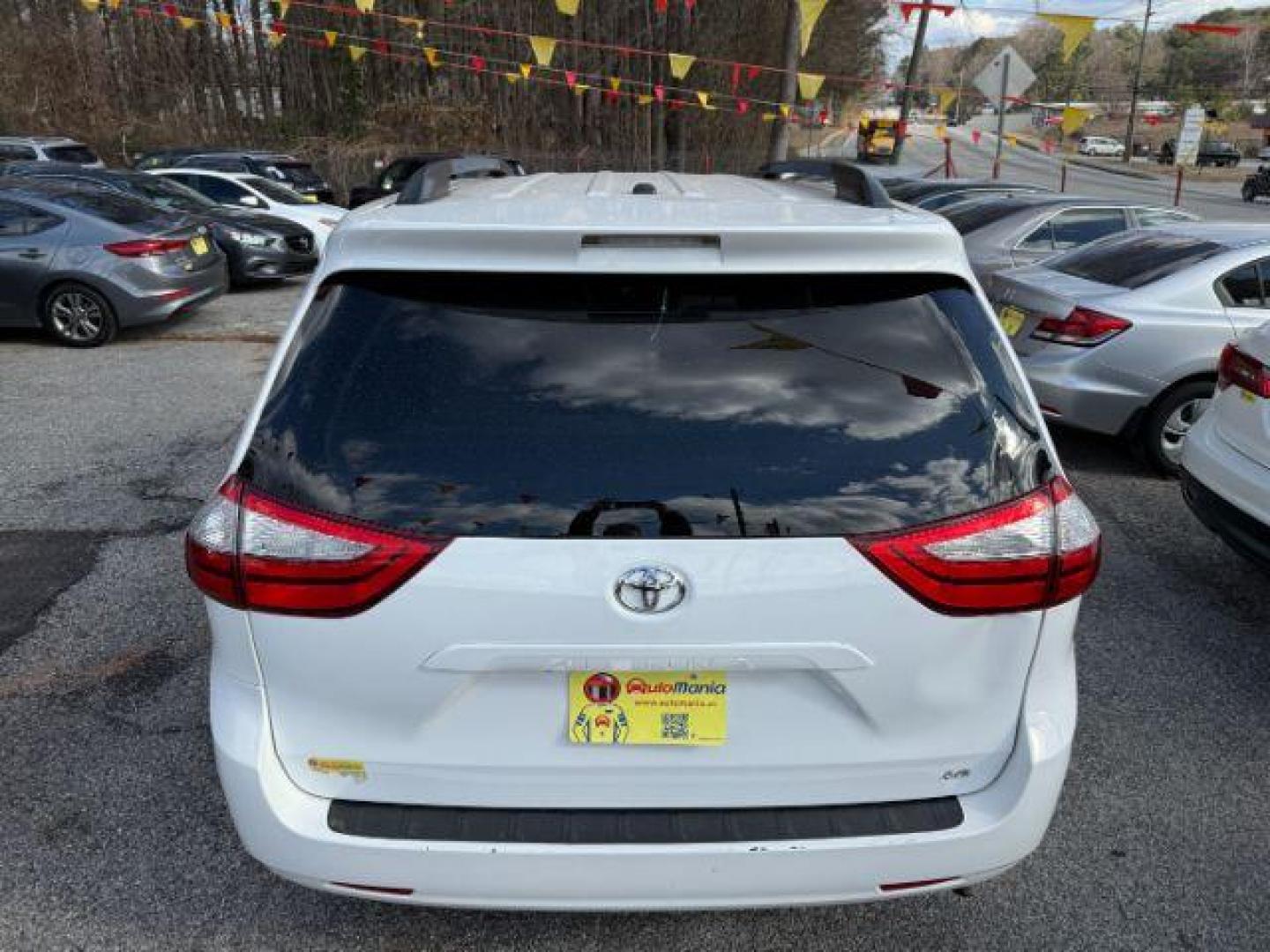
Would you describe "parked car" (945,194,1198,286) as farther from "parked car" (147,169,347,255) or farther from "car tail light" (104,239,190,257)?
"parked car" (147,169,347,255)

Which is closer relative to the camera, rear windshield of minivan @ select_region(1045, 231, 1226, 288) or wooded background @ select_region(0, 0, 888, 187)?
rear windshield of minivan @ select_region(1045, 231, 1226, 288)

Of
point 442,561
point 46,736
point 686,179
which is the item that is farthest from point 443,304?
point 46,736

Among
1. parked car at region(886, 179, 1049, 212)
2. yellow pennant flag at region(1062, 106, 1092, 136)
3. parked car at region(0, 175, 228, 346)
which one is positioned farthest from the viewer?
yellow pennant flag at region(1062, 106, 1092, 136)

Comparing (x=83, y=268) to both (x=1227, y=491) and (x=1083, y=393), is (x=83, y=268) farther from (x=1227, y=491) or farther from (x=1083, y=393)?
(x=1227, y=491)

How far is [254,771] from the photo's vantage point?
196 centimetres

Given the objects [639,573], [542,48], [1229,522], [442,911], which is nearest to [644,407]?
[639,573]

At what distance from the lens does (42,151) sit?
734 inches

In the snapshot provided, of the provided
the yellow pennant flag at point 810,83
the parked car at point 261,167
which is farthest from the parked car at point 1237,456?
the parked car at point 261,167

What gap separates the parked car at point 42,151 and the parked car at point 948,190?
47.2 feet

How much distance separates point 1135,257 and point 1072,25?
27.2ft

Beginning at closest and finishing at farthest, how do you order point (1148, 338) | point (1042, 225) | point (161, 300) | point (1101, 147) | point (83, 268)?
point (1148, 338) < point (1042, 225) < point (83, 268) < point (161, 300) < point (1101, 147)

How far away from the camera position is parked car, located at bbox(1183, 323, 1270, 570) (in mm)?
3891

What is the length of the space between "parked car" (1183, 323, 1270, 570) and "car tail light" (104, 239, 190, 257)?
360 inches

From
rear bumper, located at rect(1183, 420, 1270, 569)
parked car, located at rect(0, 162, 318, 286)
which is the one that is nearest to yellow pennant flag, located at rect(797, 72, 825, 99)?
parked car, located at rect(0, 162, 318, 286)
